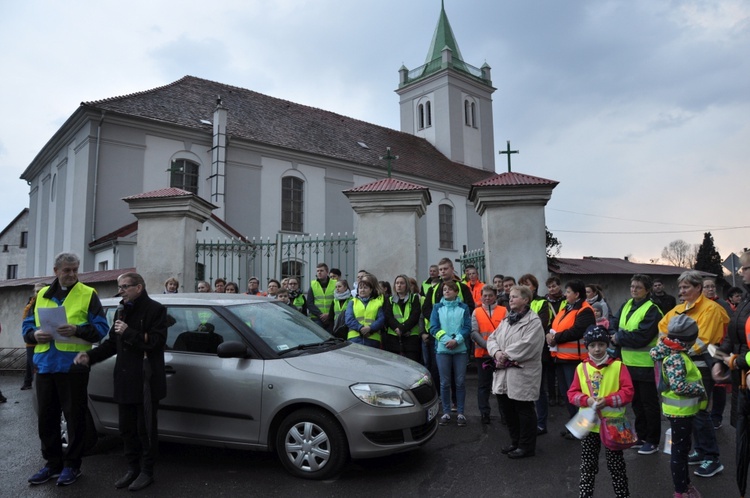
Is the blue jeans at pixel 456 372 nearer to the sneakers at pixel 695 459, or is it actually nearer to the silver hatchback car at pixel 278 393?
the silver hatchback car at pixel 278 393

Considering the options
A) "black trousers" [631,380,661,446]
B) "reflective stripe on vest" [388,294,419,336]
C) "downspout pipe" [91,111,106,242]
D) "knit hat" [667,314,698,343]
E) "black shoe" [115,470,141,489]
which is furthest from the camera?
"downspout pipe" [91,111,106,242]

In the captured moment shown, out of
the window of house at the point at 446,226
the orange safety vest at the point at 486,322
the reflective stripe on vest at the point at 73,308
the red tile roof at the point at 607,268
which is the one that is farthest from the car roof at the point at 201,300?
the window of house at the point at 446,226

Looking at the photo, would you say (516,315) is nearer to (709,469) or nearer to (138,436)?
(709,469)

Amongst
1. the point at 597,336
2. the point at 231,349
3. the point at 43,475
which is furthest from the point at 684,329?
the point at 43,475

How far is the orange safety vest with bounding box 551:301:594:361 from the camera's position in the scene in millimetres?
6117

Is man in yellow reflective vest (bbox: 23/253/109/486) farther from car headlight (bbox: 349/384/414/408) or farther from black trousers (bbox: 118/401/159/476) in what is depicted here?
car headlight (bbox: 349/384/414/408)

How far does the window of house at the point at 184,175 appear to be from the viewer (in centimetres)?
2236

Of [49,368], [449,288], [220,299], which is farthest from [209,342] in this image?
[449,288]

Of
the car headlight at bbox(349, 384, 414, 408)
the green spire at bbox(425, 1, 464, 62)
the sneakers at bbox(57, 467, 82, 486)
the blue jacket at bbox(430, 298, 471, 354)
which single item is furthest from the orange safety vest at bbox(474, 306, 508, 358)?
the green spire at bbox(425, 1, 464, 62)

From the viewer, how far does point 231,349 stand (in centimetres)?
488

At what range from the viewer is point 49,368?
480 centimetres

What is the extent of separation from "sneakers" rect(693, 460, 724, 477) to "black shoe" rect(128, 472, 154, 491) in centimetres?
481

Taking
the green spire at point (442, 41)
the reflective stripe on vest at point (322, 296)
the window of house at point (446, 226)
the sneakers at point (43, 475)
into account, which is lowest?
the sneakers at point (43, 475)

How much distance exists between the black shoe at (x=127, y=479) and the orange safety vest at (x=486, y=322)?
3.95m
